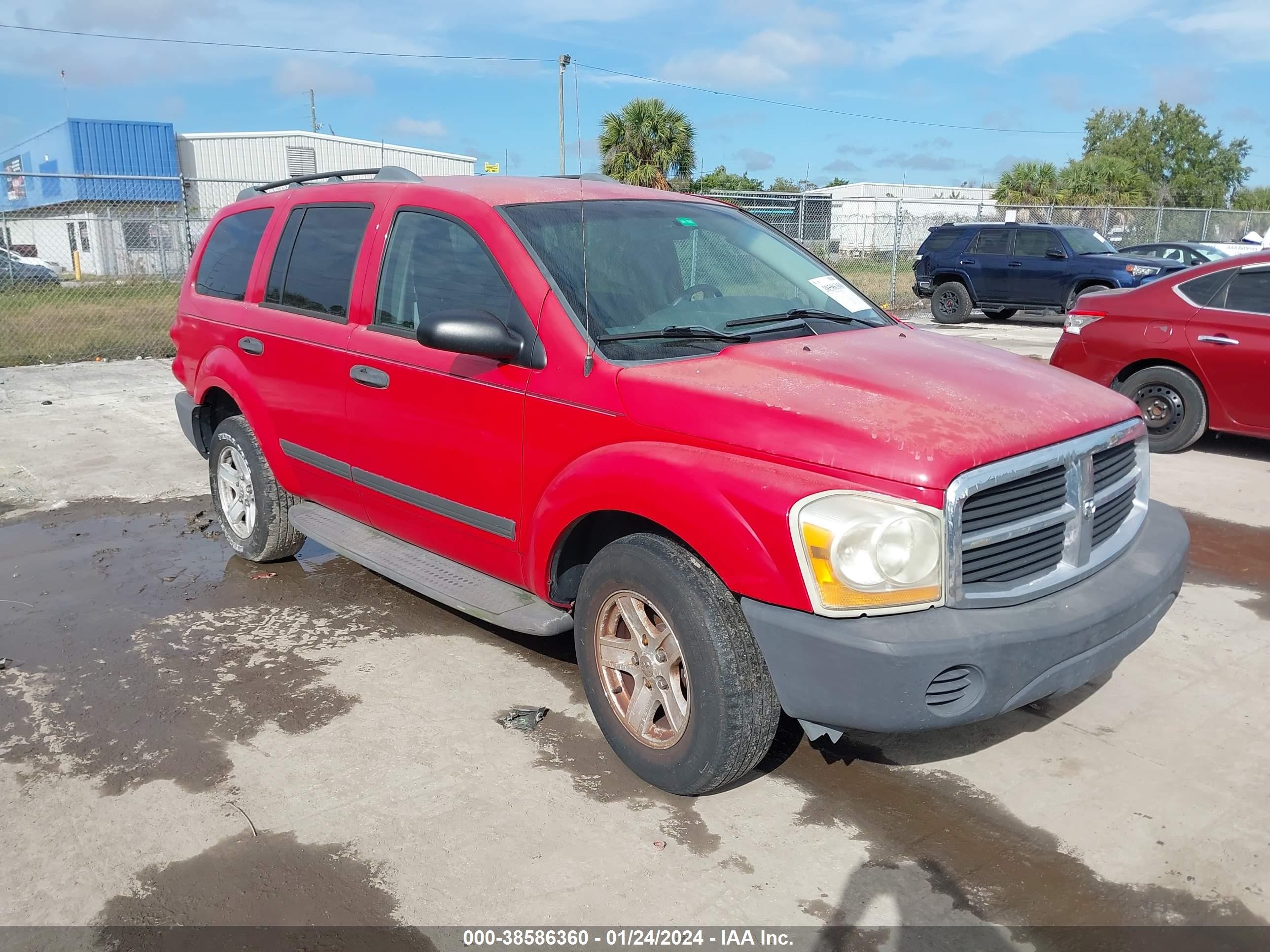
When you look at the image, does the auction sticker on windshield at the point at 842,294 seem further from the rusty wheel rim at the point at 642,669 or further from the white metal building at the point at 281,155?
the white metal building at the point at 281,155

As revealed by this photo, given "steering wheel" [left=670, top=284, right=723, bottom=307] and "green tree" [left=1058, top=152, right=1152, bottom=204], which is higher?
"green tree" [left=1058, top=152, right=1152, bottom=204]

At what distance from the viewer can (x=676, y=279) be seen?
148 inches

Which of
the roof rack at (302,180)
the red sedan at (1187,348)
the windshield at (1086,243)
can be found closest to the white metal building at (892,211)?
the windshield at (1086,243)

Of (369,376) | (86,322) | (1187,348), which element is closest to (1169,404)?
(1187,348)

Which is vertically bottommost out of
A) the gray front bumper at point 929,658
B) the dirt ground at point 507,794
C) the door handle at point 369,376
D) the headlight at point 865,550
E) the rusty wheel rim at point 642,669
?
the dirt ground at point 507,794

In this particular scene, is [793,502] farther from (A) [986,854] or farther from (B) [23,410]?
(B) [23,410]

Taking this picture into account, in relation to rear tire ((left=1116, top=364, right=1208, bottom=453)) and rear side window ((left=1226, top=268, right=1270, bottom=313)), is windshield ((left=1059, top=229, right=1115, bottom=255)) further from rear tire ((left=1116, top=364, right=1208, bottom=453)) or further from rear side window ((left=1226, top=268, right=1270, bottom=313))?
rear side window ((left=1226, top=268, right=1270, bottom=313))

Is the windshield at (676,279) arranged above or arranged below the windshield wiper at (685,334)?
above

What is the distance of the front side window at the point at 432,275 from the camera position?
12.1 ft

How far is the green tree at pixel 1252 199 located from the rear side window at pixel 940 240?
6935 centimetres

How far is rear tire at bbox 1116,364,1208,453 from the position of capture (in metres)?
7.49

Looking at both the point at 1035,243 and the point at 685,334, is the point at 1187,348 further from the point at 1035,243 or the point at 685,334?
the point at 1035,243

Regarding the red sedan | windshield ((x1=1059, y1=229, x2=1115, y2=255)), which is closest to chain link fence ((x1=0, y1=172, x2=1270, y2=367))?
the red sedan

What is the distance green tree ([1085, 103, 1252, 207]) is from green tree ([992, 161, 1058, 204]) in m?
39.9
